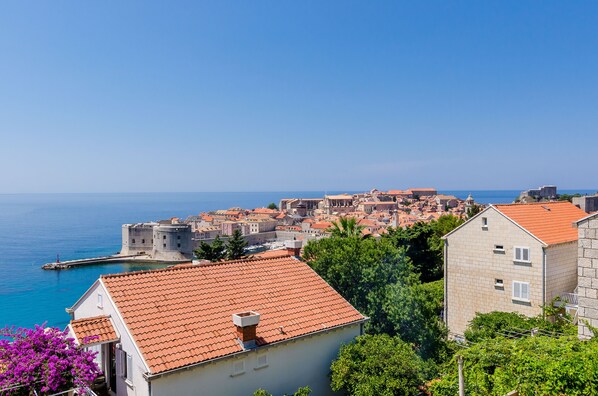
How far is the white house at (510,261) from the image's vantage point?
60.7 feet

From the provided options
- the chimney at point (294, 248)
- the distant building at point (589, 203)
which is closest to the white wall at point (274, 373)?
the chimney at point (294, 248)

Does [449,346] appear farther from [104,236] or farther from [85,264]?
[104,236]

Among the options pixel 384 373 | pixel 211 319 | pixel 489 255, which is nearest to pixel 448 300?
pixel 489 255

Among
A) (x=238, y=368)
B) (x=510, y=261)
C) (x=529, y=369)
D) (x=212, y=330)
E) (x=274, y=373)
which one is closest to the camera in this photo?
(x=529, y=369)

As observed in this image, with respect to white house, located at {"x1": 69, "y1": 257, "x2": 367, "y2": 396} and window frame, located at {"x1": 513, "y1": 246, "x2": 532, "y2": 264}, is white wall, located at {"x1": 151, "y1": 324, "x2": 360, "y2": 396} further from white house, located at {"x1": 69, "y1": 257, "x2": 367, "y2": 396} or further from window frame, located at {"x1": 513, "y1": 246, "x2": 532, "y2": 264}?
window frame, located at {"x1": 513, "y1": 246, "x2": 532, "y2": 264}

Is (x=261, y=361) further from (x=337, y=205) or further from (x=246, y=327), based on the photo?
(x=337, y=205)

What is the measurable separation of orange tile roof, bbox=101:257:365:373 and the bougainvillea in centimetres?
128

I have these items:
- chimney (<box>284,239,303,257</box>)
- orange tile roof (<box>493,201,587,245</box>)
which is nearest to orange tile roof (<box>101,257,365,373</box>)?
chimney (<box>284,239,303,257</box>)

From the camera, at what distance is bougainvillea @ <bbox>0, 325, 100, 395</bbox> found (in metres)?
8.66

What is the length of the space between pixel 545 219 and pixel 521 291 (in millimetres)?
4144

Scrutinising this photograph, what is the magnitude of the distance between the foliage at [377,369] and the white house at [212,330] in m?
0.94

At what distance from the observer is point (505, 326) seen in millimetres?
16391

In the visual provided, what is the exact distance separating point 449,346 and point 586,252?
590 cm

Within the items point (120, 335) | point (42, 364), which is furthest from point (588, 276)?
point (42, 364)
